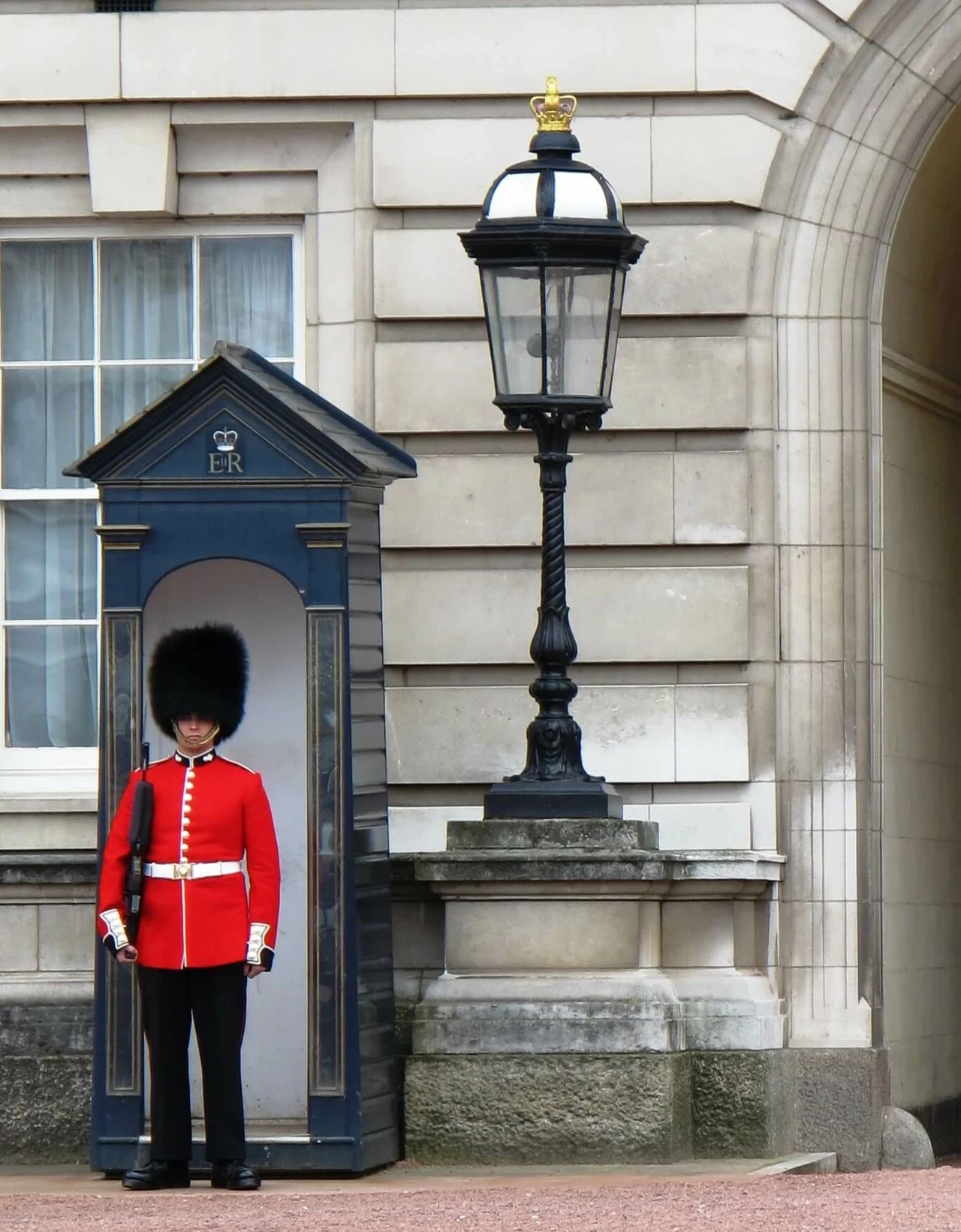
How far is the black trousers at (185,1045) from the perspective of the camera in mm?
7820

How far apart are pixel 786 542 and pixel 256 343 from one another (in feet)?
6.49

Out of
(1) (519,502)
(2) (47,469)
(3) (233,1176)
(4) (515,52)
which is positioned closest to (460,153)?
(4) (515,52)

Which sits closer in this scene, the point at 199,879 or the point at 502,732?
the point at 199,879

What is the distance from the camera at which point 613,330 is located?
8.27 meters

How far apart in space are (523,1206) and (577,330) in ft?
8.48

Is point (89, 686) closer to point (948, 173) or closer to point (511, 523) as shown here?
point (511, 523)

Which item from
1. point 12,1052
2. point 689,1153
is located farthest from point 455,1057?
point 12,1052

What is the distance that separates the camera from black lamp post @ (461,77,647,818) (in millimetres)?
8180

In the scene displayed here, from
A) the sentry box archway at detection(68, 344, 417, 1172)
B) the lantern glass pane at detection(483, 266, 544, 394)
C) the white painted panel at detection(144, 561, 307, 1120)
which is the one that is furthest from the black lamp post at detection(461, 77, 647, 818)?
the white painted panel at detection(144, 561, 307, 1120)

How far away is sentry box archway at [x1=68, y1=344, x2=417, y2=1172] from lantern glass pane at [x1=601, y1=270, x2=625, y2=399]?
2.40ft

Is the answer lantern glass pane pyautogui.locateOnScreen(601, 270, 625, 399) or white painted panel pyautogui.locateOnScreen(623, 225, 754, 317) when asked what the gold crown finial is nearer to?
lantern glass pane pyautogui.locateOnScreen(601, 270, 625, 399)

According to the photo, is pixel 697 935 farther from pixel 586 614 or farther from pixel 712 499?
pixel 712 499

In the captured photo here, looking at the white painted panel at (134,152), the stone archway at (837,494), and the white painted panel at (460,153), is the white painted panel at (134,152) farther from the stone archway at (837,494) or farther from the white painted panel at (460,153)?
the stone archway at (837,494)

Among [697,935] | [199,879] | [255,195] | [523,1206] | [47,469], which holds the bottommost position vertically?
[523,1206]
